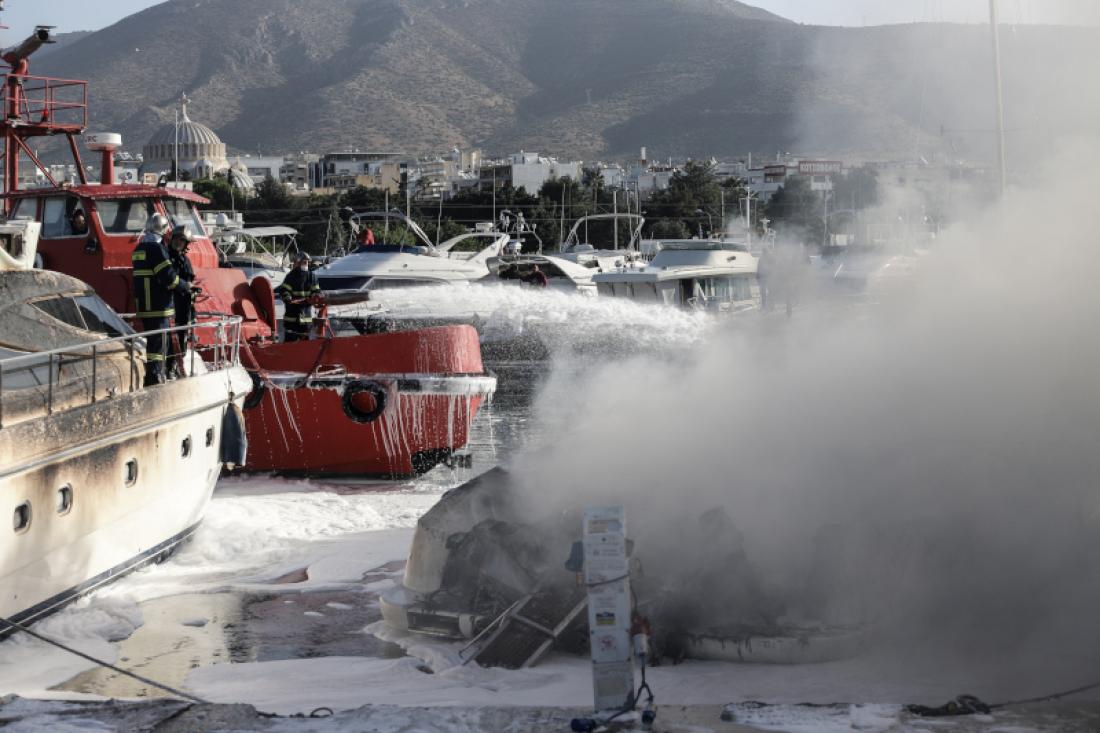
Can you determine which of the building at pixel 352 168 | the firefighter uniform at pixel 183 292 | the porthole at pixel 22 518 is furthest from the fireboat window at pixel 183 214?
the building at pixel 352 168

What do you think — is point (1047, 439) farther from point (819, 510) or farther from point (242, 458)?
point (242, 458)

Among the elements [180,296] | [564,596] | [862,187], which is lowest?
[564,596]

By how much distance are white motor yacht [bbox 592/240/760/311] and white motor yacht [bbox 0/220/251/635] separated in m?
19.4

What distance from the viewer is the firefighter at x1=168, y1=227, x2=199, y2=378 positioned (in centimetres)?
1235

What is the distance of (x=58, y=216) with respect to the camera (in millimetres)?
15539

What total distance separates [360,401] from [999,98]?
775 cm

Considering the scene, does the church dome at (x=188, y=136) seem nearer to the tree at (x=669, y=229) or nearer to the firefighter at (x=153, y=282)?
the tree at (x=669, y=229)

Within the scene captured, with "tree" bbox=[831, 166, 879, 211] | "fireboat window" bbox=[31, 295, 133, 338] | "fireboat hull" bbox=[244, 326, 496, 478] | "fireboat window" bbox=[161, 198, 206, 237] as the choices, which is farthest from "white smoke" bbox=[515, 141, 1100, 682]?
"tree" bbox=[831, 166, 879, 211]

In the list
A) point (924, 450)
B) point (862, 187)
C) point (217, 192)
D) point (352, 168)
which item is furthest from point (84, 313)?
point (352, 168)

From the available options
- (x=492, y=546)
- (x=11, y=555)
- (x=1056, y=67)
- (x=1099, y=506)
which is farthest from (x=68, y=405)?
(x=1056, y=67)

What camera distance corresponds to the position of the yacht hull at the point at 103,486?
9242 millimetres

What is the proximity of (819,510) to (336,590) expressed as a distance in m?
3.87

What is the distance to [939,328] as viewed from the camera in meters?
11.2

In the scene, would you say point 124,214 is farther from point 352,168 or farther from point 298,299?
point 352,168
